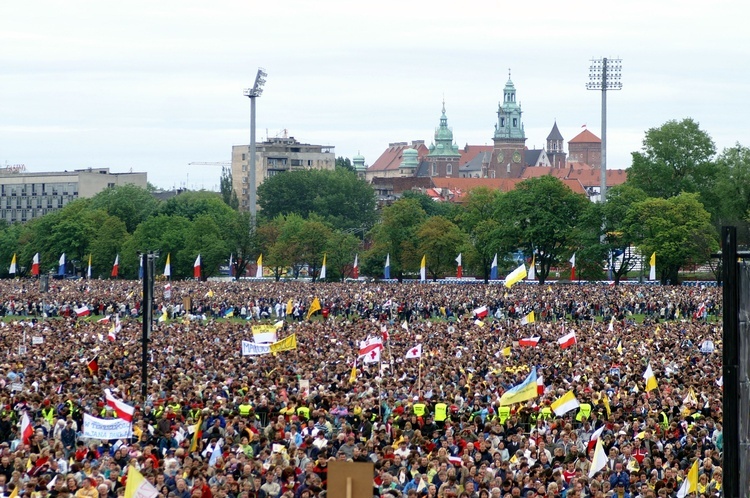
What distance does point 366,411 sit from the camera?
2506 cm

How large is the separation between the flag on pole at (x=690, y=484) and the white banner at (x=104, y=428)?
8.58 metres

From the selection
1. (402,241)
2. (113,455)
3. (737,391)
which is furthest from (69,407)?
(402,241)

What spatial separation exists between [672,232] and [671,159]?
92.1ft

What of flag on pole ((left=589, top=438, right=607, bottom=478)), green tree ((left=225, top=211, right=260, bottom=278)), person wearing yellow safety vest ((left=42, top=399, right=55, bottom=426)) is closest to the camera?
flag on pole ((left=589, top=438, right=607, bottom=478))

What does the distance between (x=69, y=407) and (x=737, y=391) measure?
678 inches

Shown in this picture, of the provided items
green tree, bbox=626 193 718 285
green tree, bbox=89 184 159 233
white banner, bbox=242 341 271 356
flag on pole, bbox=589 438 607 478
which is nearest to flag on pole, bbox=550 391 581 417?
flag on pole, bbox=589 438 607 478

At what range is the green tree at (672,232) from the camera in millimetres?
94688

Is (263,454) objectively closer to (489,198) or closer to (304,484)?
(304,484)

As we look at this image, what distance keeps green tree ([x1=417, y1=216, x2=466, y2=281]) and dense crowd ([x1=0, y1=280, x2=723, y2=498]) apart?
5954 centimetres

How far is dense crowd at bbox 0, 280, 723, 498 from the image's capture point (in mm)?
18031

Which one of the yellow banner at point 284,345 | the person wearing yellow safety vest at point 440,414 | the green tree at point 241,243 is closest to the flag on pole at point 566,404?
the person wearing yellow safety vest at point 440,414

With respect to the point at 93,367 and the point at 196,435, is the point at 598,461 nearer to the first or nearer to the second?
the point at 196,435

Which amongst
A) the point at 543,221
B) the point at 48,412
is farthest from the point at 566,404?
the point at 543,221

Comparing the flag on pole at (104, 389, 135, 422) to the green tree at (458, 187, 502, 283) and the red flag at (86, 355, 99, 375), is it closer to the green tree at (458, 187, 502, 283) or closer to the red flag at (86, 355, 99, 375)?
the red flag at (86, 355, 99, 375)
